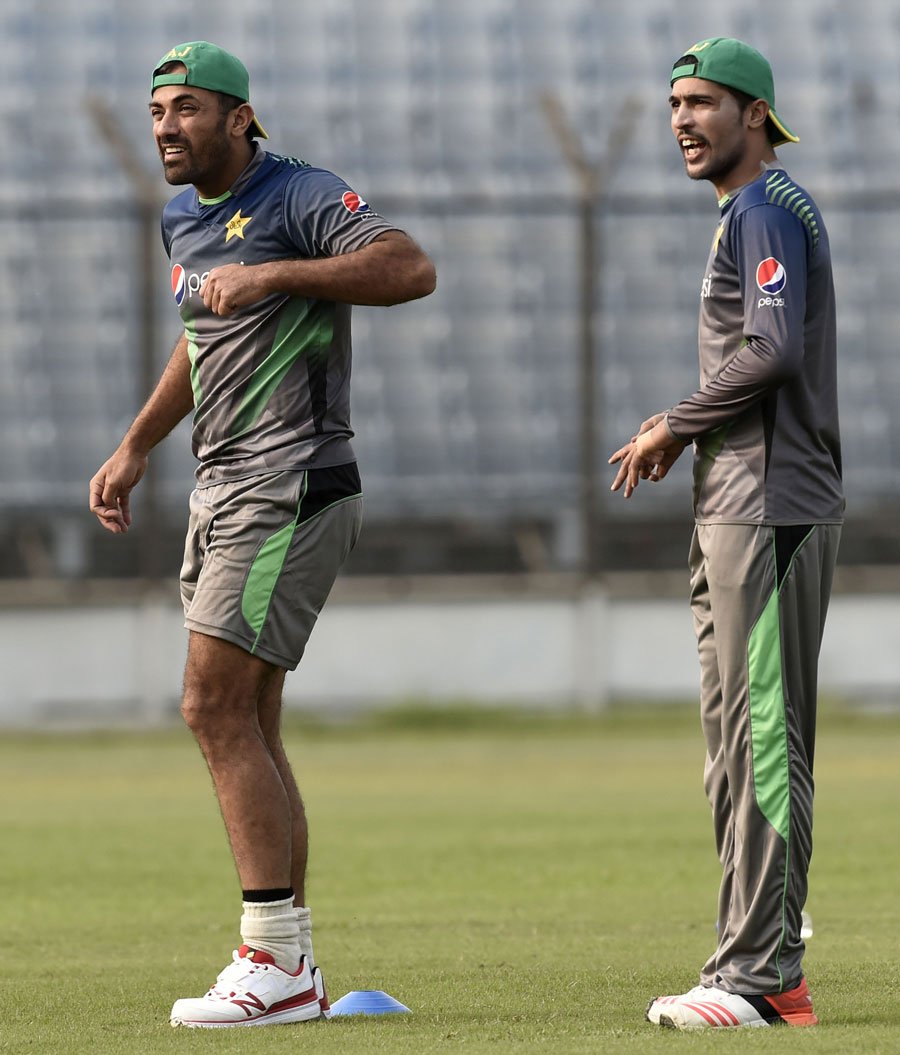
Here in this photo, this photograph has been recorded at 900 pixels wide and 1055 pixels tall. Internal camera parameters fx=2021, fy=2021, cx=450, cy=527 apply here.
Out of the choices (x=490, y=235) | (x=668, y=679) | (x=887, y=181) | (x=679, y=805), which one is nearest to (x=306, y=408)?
(x=679, y=805)

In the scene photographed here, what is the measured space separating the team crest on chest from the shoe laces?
181 cm

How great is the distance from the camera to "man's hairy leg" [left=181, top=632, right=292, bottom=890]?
4980 millimetres

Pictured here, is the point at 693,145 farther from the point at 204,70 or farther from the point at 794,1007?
the point at 794,1007

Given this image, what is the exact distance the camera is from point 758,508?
15.3 feet

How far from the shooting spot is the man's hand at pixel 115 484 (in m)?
5.57

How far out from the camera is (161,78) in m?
5.16

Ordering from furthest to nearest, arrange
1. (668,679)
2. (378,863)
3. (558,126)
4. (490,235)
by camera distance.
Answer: (490,235) → (668,679) → (558,126) → (378,863)

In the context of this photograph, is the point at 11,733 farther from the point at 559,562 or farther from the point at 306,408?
the point at 306,408

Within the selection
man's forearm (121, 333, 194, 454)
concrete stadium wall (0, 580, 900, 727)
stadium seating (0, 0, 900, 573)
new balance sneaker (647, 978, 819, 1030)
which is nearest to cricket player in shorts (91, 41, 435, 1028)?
man's forearm (121, 333, 194, 454)

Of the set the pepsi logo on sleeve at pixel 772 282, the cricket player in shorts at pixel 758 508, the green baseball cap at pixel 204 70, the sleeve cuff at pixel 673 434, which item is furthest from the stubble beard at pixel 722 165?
the green baseball cap at pixel 204 70

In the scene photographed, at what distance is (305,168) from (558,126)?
44.4 ft

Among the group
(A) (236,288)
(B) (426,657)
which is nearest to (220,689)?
(A) (236,288)

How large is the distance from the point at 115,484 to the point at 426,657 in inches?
578

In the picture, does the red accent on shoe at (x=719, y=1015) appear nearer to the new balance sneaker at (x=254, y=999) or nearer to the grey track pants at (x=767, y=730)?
the grey track pants at (x=767, y=730)
